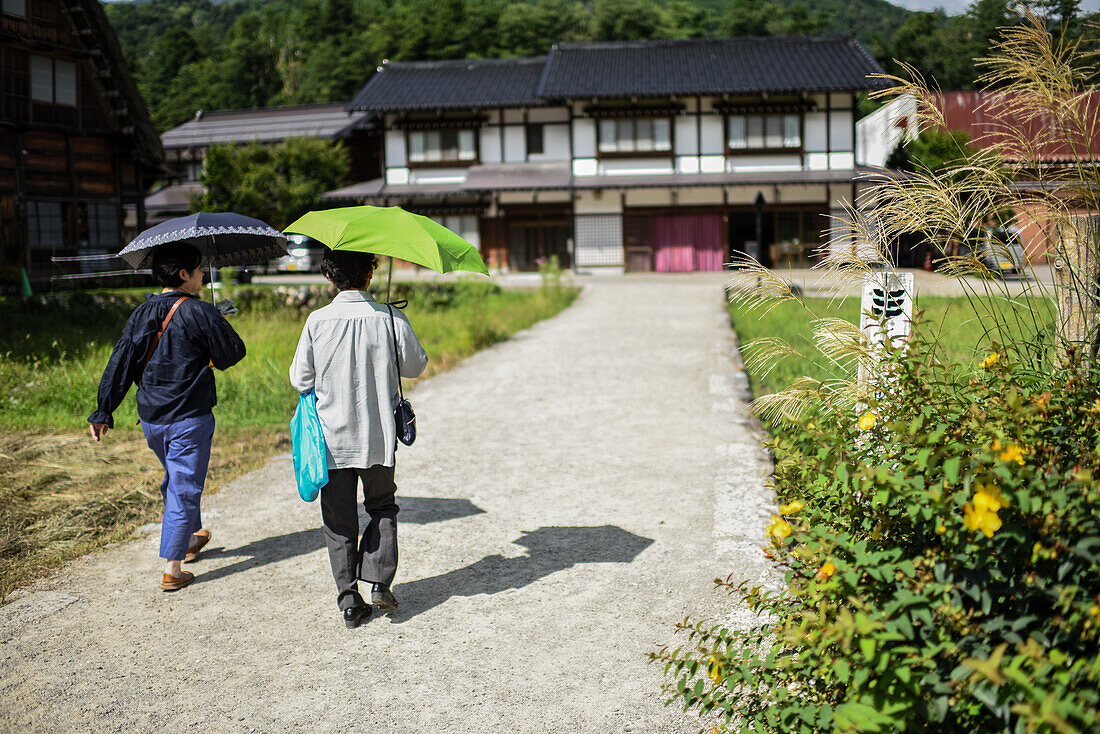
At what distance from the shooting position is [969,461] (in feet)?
6.09

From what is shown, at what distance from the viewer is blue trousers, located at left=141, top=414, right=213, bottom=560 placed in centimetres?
388

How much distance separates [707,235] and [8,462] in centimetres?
2305

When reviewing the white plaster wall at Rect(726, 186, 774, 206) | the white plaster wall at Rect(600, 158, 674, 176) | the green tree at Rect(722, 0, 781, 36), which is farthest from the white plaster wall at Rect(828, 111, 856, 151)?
the green tree at Rect(722, 0, 781, 36)

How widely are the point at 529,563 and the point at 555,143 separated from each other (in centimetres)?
2427

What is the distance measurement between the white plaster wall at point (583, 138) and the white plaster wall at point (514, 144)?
1.75m

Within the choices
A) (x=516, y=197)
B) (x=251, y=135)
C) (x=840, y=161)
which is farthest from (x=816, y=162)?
(x=251, y=135)

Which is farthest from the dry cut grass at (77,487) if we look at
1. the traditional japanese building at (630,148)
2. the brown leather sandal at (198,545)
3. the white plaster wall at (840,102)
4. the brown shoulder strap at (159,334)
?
the white plaster wall at (840,102)

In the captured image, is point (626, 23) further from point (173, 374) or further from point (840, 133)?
point (173, 374)

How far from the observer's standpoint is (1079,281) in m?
2.50

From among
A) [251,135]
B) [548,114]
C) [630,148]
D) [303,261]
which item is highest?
[251,135]

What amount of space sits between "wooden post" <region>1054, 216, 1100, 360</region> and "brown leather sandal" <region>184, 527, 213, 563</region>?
3.79m

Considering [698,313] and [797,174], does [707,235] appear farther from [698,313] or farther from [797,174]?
[698,313]

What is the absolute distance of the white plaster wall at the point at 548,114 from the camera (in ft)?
87.9

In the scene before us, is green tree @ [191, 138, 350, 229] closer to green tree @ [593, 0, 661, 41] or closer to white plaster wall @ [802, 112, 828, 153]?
white plaster wall @ [802, 112, 828, 153]
